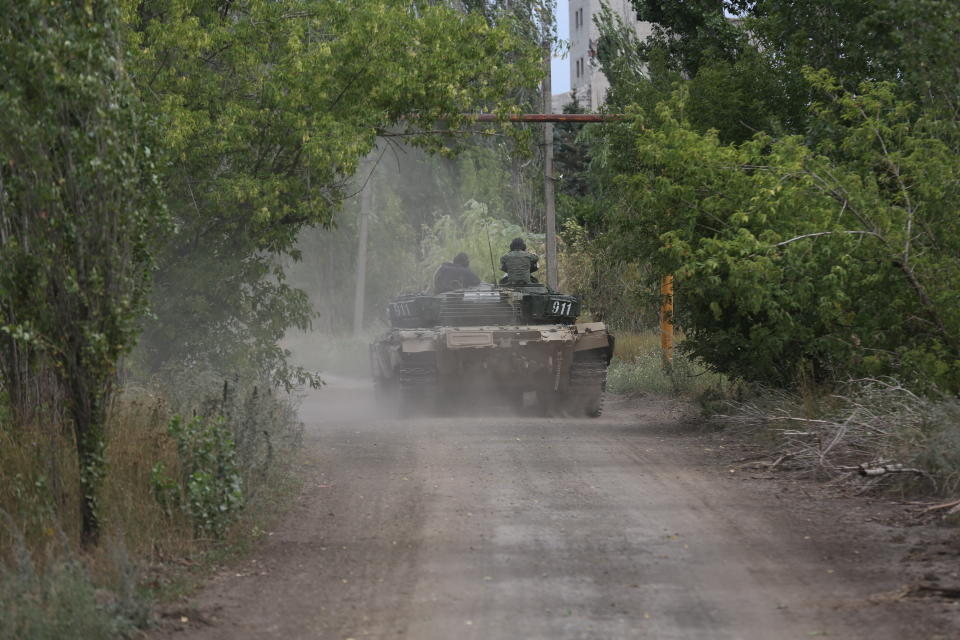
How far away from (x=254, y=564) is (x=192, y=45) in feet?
24.6

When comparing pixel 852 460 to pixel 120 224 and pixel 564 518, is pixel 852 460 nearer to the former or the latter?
pixel 564 518

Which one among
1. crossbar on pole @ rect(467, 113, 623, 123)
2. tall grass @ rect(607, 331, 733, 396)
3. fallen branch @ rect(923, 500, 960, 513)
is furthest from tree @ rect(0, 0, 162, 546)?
tall grass @ rect(607, 331, 733, 396)

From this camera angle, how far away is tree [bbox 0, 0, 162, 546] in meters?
7.08

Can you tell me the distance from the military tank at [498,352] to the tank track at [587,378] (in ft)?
0.04

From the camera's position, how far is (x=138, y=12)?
14.6m

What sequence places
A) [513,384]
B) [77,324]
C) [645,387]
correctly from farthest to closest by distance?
[645,387] < [513,384] < [77,324]

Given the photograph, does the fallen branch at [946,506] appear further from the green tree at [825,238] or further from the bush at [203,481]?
the bush at [203,481]

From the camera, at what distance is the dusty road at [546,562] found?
20.9 ft

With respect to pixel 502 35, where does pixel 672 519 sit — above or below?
below

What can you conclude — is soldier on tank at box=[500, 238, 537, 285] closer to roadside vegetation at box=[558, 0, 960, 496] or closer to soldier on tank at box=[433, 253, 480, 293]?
soldier on tank at box=[433, 253, 480, 293]

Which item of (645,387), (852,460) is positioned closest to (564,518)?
(852,460)

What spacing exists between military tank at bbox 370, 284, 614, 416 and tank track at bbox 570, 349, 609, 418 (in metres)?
0.01

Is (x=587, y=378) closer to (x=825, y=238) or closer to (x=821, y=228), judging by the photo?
(x=825, y=238)

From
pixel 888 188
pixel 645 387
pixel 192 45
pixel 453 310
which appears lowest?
pixel 645 387
